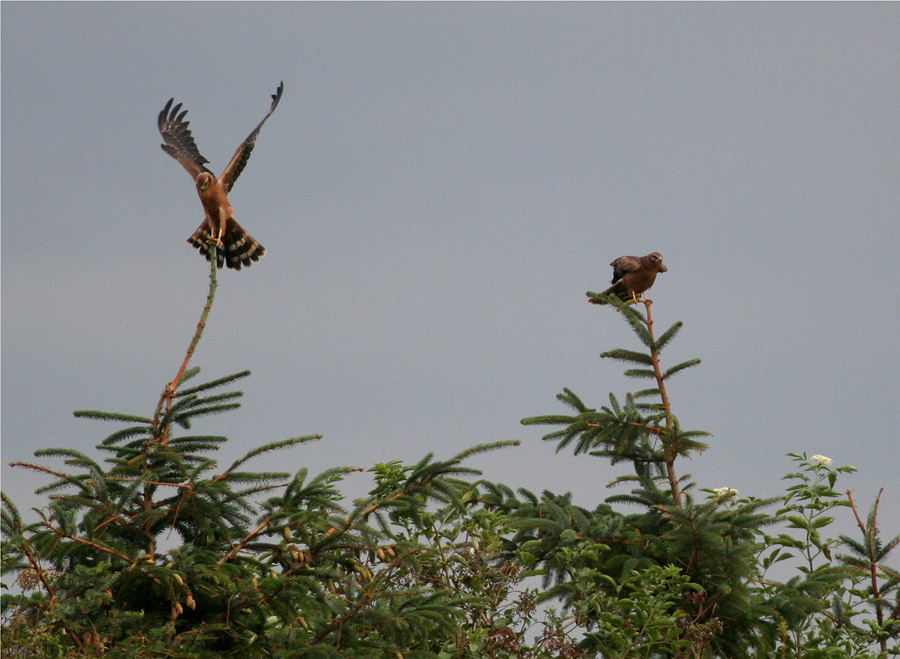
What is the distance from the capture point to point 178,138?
1168 cm

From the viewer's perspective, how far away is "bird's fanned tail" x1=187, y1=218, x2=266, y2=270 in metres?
10.6

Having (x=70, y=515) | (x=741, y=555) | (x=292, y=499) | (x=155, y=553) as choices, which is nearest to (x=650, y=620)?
(x=741, y=555)

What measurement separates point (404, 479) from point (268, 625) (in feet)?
3.36

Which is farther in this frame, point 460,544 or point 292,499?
point 460,544

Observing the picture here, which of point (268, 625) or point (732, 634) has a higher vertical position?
point (732, 634)

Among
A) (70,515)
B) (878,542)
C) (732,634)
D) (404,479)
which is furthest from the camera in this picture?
(878,542)

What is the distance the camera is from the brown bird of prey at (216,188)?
31.7 ft

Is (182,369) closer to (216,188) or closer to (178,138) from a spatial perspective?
(216,188)

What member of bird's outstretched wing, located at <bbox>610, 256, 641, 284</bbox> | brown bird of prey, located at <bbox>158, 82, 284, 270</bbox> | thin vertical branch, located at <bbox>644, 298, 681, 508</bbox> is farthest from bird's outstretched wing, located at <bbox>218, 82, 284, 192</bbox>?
thin vertical branch, located at <bbox>644, 298, 681, 508</bbox>

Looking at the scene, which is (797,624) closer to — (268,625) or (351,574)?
(351,574)

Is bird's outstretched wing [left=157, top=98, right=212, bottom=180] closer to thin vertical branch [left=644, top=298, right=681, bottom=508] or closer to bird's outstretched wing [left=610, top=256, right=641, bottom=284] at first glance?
bird's outstretched wing [left=610, top=256, right=641, bottom=284]

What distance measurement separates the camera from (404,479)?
5.75 metres

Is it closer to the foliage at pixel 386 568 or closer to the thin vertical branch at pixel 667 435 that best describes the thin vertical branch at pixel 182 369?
the foliage at pixel 386 568

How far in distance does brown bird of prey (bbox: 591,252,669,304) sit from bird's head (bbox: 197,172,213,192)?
362 centimetres
